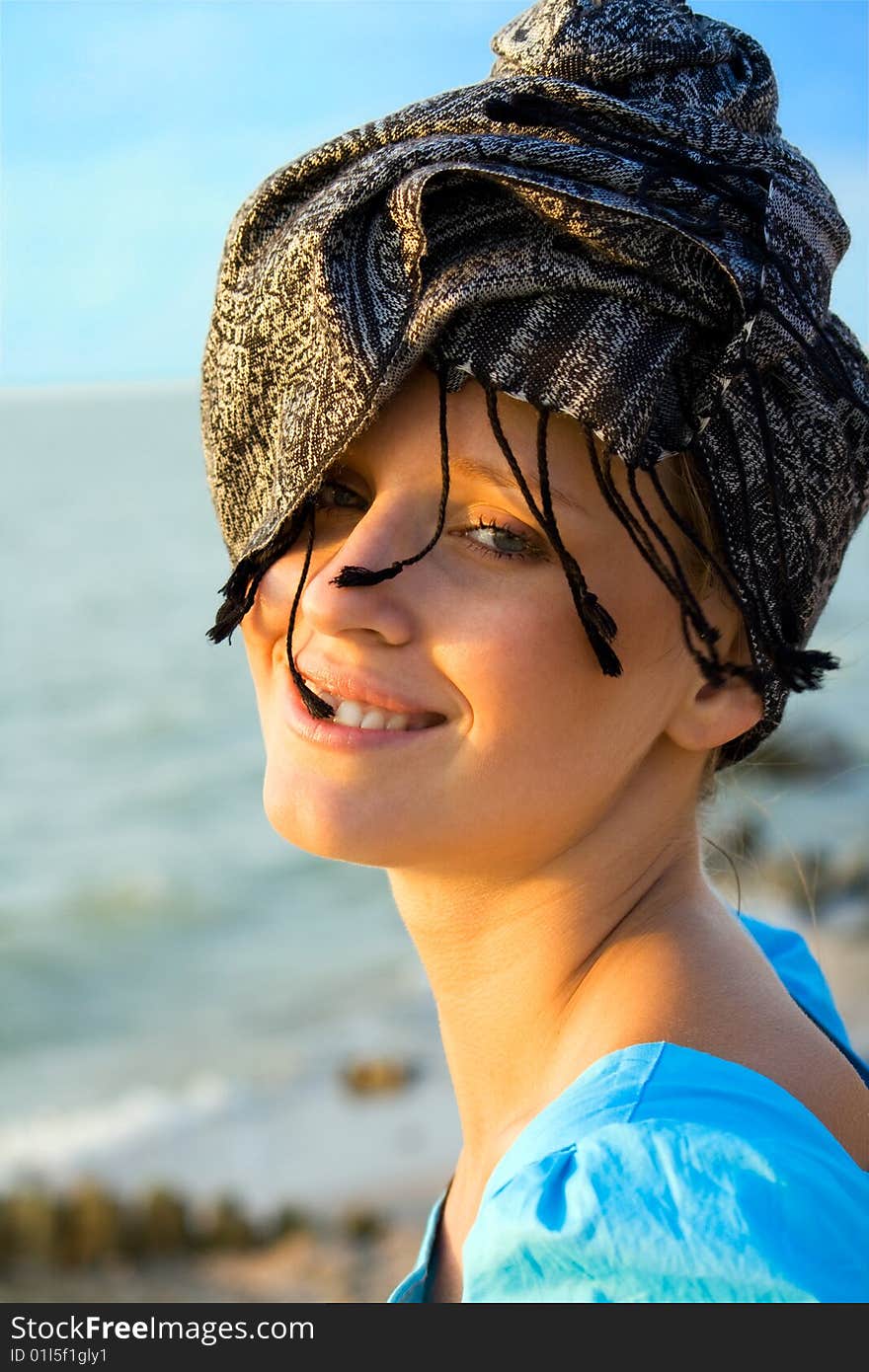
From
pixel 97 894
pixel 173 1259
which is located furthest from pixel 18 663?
pixel 173 1259

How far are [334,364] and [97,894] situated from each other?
34.1ft

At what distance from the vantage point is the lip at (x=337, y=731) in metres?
1.93

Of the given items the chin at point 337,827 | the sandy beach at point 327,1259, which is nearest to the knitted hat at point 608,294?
the chin at point 337,827

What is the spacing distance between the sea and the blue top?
3.47 ft

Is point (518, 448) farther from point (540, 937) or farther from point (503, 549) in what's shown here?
point (540, 937)

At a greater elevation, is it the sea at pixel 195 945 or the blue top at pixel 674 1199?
the blue top at pixel 674 1199

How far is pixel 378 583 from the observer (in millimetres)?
1883

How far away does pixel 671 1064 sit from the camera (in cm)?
165

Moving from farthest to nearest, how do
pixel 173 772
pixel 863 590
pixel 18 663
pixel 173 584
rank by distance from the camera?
pixel 173 584, pixel 18 663, pixel 863 590, pixel 173 772

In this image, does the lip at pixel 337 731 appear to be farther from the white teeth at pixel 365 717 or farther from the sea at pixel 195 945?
the sea at pixel 195 945

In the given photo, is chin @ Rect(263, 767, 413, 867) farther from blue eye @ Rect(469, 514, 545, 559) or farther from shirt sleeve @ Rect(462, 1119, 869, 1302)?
shirt sleeve @ Rect(462, 1119, 869, 1302)

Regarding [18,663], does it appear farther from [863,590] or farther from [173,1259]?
[173,1259]

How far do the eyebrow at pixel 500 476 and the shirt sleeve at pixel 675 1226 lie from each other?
0.75 m

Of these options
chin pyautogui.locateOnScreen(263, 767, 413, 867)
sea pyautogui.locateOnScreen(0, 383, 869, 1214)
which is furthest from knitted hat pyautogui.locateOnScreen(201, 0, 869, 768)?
sea pyautogui.locateOnScreen(0, 383, 869, 1214)
